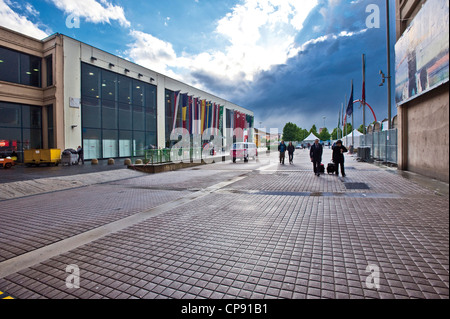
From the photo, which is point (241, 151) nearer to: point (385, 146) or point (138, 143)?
point (385, 146)

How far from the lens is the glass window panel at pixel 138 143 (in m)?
30.0

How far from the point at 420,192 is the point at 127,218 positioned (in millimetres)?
8599

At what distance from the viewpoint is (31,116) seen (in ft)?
76.4

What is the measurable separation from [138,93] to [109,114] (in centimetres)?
529

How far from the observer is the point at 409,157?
527 inches

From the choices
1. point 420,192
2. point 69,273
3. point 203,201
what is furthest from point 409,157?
point 69,273

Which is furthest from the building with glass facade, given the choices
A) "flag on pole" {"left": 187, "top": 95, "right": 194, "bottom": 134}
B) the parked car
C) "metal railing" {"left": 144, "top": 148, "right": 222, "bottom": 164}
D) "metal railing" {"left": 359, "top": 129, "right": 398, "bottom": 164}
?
"metal railing" {"left": 359, "top": 129, "right": 398, "bottom": 164}

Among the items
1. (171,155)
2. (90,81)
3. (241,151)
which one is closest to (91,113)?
(90,81)

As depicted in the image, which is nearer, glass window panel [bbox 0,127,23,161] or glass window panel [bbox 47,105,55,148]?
glass window panel [bbox 0,127,23,161]

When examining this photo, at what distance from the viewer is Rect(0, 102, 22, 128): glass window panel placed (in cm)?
2123

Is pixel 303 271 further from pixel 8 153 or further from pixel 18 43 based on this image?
pixel 18 43

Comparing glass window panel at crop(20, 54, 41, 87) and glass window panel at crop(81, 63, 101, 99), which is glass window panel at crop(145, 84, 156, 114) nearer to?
glass window panel at crop(81, 63, 101, 99)

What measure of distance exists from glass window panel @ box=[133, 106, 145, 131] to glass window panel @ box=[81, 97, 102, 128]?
15.4 feet
